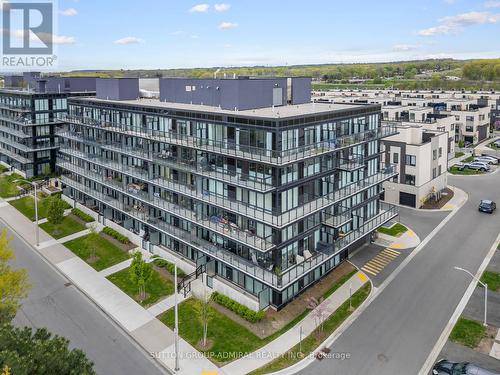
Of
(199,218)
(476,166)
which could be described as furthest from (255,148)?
(476,166)

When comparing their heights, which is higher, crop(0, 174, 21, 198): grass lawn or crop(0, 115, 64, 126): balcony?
crop(0, 115, 64, 126): balcony

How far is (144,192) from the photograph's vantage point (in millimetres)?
48719

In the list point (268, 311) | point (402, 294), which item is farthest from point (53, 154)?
point (402, 294)

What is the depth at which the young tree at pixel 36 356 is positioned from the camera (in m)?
18.7

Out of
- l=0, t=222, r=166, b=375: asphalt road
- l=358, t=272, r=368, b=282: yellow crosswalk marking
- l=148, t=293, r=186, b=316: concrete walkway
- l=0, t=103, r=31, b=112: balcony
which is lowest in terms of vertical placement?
l=0, t=222, r=166, b=375: asphalt road

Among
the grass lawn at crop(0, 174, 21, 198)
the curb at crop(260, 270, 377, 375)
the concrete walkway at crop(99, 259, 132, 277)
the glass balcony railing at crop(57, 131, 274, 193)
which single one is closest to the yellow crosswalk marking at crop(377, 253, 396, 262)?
the curb at crop(260, 270, 377, 375)

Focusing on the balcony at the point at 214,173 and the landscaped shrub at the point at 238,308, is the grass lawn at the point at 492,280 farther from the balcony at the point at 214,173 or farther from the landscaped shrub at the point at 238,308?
the balcony at the point at 214,173

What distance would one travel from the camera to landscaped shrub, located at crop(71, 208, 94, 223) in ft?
189

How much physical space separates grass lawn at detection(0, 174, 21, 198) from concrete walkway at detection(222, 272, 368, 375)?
54254mm

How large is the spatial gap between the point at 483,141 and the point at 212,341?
10718cm

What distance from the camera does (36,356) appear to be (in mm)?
19828

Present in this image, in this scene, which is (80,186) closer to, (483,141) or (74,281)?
(74,281)

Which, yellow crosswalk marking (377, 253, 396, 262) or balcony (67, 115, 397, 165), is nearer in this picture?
balcony (67, 115, 397, 165)

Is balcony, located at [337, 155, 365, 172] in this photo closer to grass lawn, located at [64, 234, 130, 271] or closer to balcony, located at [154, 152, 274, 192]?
balcony, located at [154, 152, 274, 192]
